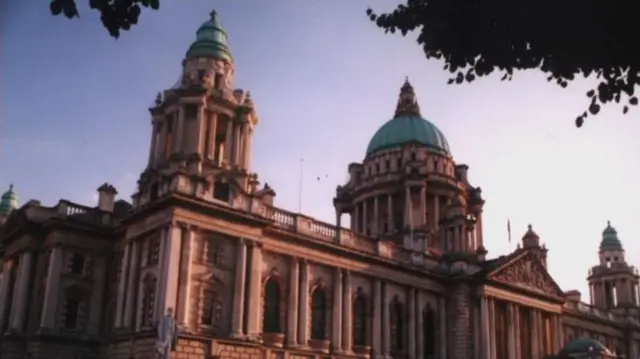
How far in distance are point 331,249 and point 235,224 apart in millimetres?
8445

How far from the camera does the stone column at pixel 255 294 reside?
4047 centimetres

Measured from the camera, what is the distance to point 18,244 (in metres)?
47.2

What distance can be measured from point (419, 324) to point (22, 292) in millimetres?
27010

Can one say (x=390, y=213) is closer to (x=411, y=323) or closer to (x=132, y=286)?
(x=411, y=323)

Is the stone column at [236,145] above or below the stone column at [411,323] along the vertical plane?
above

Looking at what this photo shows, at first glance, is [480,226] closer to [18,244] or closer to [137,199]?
[137,199]

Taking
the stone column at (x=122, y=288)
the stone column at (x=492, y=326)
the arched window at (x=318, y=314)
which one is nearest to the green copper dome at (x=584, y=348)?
the stone column at (x=492, y=326)

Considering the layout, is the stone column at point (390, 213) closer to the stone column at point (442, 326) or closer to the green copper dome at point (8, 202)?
the stone column at point (442, 326)

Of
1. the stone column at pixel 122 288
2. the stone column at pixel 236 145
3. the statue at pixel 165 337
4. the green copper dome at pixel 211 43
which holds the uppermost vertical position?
the green copper dome at pixel 211 43

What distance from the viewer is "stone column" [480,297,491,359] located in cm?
5266

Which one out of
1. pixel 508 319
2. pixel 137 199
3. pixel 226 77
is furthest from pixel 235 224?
pixel 508 319

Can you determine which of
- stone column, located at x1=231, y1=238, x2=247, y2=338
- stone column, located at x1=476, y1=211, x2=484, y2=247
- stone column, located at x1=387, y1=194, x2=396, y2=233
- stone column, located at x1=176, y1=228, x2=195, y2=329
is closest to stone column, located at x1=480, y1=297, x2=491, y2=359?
stone column, located at x1=387, y1=194, x2=396, y2=233

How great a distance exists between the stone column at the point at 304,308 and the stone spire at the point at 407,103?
33520mm

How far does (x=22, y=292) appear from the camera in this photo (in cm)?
4456
